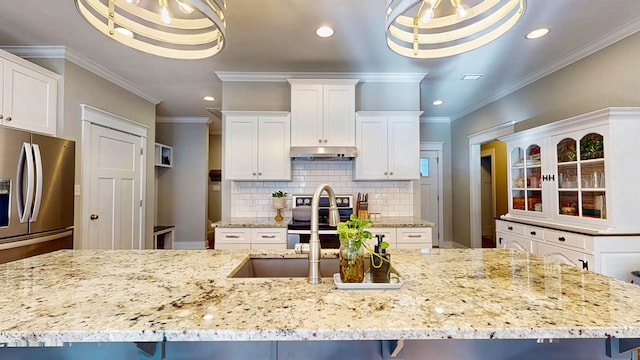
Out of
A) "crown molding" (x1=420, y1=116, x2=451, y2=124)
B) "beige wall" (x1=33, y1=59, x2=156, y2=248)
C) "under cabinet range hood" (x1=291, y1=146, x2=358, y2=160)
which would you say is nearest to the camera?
"beige wall" (x1=33, y1=59, x2=156, y2=248)

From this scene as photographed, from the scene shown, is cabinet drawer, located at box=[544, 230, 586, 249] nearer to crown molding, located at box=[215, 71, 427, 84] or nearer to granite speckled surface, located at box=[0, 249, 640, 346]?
granite speckled surface, located at box=[0, 249, 640, 346]

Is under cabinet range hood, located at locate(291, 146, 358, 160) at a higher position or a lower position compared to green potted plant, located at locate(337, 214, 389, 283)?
higher

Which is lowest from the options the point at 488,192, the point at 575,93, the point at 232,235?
the point at 232,235

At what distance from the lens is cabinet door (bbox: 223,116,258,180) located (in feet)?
11.1

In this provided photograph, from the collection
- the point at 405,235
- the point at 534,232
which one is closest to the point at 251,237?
the point at 405,235

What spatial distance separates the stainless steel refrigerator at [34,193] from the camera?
2180mm

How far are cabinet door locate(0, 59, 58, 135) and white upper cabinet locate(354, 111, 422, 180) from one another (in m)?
3.09

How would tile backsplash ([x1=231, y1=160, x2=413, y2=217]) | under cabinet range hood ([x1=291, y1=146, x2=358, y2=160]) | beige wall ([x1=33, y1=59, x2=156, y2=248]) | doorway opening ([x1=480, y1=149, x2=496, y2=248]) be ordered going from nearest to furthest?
1. beige wall ([x1=33, y1=59, x2=156, y2=248])
2. under cabinet range hood ([x1=291, y1=146, x2=358, y2=160])
3. tile backsplash ([x1=231, y1=160, x2=413, y2=217])
4. doorway opening ([x1=480, y1=149, x2=496, y2=248])

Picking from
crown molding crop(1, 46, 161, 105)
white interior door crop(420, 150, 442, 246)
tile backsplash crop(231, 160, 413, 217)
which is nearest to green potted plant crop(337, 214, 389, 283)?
tile backsplash crop(231, 160, 413, 217)

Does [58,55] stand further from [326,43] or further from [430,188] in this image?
[430,188]

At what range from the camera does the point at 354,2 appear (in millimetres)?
2215

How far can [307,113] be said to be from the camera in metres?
3.34

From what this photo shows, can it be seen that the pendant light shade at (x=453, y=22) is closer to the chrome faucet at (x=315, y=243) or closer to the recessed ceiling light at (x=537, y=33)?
the chrome faucet at (x=315, y=243)

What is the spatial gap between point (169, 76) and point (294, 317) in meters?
3.80
